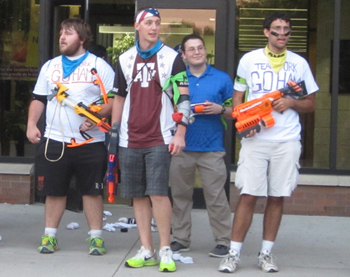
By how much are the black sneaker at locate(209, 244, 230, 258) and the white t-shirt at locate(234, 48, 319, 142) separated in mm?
1075

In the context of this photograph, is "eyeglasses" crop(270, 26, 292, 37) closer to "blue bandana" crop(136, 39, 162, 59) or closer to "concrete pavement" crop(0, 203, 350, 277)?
"blue bandana" crop(136, 39, 162, 59)

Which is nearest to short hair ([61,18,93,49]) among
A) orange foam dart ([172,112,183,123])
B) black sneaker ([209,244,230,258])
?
orange foam dart ([172,112,183,123])

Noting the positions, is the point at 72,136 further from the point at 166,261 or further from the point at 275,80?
the point at 275,80

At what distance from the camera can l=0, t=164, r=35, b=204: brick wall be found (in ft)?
27.3

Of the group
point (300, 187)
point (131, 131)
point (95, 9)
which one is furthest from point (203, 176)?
point (95, 9)

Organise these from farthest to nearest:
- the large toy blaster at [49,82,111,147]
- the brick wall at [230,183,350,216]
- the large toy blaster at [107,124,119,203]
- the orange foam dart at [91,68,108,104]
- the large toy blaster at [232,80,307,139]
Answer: the brick wall at [230,183,350,216]
the orange foam dart at [91,68,108,104]
the large toy blaster at [49,82,111,147]
the large toy blaster at [107,124,119,203]
the large toy blaster at [232,80,307,139]

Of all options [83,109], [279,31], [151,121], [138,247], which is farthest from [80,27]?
[138,247]

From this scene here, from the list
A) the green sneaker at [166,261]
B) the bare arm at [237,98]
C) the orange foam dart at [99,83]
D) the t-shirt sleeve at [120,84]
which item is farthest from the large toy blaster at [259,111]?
the orange foam dart at [99,83]

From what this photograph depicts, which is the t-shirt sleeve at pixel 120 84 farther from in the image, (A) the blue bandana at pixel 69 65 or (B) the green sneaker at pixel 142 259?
(B) the green sneaker at pixel 142 259

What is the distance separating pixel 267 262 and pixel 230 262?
0.29 metres

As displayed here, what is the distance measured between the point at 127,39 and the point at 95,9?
54 cm

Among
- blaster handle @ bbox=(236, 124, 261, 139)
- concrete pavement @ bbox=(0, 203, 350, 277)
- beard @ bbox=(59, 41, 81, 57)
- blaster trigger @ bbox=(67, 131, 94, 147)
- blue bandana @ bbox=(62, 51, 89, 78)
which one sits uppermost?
beard @ bbox=(59, 41, 81, 57)

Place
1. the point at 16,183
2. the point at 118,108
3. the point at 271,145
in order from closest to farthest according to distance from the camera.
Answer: the point at 271,145 < the point at 118,108 < the point at 16,183

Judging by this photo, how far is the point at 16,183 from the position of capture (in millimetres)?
Result: 8344
